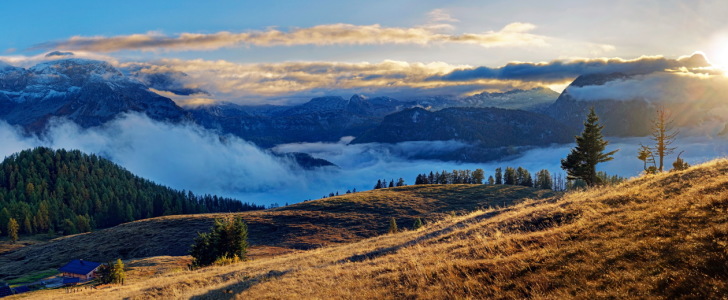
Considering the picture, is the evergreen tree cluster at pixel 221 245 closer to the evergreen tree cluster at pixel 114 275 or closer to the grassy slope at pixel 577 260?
the evergreen tree cluster at pixel 114 275

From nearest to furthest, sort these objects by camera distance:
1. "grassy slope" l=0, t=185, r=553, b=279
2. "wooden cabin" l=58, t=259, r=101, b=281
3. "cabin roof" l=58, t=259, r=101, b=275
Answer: "wooden cabin" l=58, t=259, r=101, b=281
"cabin roof" l=58, t=259, r=101, b=275
"grassy slope" l=0, t=185, r=553, b=279

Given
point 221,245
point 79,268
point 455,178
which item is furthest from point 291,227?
point 455,178

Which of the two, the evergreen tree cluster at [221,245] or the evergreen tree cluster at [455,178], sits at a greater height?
the evergreen tree cluster at [221,245]

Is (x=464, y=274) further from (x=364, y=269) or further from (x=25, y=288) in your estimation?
(x=25, y=288)

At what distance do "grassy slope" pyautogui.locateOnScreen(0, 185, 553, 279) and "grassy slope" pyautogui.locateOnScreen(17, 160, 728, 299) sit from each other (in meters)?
57.2

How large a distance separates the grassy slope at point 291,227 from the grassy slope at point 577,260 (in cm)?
5724

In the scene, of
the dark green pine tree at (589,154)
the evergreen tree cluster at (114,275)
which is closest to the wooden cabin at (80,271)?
Answer: the evergreen tree cluster at (114,275)

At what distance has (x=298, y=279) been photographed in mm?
19578

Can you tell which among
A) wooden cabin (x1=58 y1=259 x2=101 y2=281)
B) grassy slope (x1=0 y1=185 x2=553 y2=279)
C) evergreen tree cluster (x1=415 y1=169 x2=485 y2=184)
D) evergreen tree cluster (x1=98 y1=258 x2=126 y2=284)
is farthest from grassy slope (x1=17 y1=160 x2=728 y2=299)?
evergreen tree cluster (x1=415 y1=169 x2=485 y2=184)

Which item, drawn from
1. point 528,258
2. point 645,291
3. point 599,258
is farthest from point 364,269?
point 645,291

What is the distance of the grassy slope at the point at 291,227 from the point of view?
87.5 metres

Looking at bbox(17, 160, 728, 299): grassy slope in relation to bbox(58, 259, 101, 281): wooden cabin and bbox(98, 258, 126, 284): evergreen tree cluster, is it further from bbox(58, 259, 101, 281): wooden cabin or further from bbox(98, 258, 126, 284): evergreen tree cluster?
bbox(58, 259, 101, 281): wooden cabin

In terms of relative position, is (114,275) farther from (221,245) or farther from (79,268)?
(79,268)

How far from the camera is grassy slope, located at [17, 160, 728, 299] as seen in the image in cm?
1039
